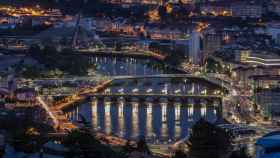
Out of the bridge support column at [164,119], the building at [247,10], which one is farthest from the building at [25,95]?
the building at [247,10]

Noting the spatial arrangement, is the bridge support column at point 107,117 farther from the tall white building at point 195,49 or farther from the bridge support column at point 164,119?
the tall white building at point 195,49

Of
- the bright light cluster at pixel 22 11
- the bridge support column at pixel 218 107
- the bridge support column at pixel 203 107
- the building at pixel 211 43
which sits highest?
the bright light cluster at pixel 22 11

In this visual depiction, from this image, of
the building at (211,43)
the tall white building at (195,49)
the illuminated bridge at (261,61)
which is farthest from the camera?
the building at (211,43)

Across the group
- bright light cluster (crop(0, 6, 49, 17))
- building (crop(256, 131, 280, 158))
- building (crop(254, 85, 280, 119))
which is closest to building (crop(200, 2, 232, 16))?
bright light cluster (crop(0, 6, 49, 17))

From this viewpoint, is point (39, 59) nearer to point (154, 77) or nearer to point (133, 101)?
point (154, 77)

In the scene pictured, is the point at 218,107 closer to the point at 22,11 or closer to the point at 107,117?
the point at 107,117
